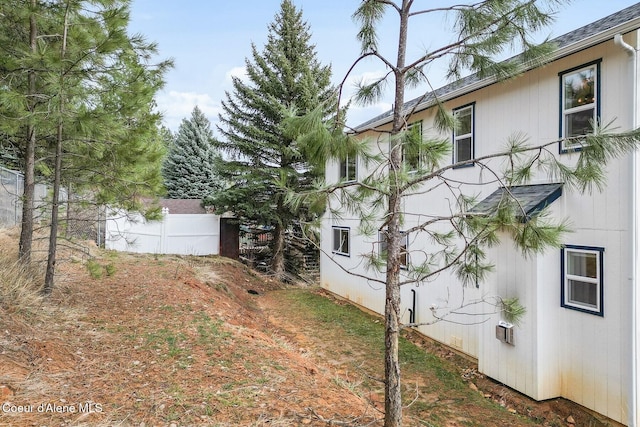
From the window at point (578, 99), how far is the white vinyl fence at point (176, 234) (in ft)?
41.2

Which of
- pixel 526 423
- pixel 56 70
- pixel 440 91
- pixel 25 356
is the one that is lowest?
pixel 526 423

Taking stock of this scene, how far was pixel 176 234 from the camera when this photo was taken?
14.7 meters

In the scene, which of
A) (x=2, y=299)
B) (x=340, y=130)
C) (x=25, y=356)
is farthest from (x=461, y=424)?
(x=2, y=299)

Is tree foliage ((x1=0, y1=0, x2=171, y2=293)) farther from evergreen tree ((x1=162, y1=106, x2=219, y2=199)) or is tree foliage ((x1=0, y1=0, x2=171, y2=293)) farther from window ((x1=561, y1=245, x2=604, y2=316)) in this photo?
evergreen tree ((x1=162, y1=106, x2=219, y2=199))

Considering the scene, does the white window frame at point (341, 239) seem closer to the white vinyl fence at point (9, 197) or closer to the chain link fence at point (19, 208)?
the chain link fence at point (19, 208)

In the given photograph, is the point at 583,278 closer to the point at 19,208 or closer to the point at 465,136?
the point at 465,136

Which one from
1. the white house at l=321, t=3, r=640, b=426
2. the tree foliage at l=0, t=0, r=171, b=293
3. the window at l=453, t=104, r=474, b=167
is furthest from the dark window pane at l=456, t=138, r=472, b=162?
the tree foliage at l=0, t=0, r=171, b=293

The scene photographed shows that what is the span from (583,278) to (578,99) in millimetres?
2472

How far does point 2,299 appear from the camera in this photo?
4691 mm

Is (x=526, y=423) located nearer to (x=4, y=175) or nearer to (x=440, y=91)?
(x=440, y=91)

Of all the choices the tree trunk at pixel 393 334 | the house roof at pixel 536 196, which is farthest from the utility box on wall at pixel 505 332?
the tree trunk at pixel 393 334

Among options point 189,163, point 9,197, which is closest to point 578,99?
point 9,197

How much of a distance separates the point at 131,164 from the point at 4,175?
6664 mm

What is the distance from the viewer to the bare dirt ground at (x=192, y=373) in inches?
127
